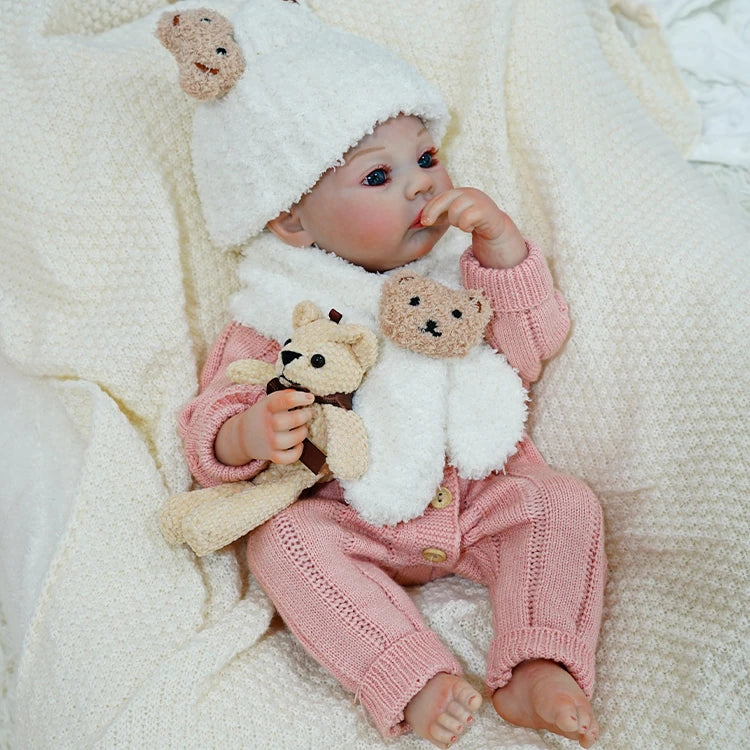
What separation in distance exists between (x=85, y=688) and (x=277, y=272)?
0.65 metres

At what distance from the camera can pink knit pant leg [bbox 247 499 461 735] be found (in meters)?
1.08

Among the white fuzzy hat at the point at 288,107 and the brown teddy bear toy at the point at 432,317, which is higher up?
the white fuzzy hat at the point at 288,107

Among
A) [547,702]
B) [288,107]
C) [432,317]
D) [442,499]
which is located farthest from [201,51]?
[547,702]

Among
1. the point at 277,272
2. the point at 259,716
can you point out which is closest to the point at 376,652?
the point at 259,716

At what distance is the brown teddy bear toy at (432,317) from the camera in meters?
1.17

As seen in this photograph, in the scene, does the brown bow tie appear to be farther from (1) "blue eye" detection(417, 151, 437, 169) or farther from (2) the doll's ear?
(1) "blue eye" detection(417, 151, 437, 169)

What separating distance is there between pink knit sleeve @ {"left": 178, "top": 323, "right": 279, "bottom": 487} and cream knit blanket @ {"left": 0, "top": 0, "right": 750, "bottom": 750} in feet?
0.22

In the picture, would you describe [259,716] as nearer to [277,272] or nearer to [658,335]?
[277,272]

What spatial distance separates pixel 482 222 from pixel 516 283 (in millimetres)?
104

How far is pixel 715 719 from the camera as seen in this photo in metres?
1.03

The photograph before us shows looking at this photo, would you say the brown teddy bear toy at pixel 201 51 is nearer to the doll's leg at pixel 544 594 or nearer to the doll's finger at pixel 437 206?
the doll's finger at pixel 437 206

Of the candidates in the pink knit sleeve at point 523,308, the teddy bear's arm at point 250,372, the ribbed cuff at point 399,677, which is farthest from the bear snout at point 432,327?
the ribbed cuff at point 399,677

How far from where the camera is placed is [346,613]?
1.13 m

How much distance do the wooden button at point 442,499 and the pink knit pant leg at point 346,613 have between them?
0.12 meters
